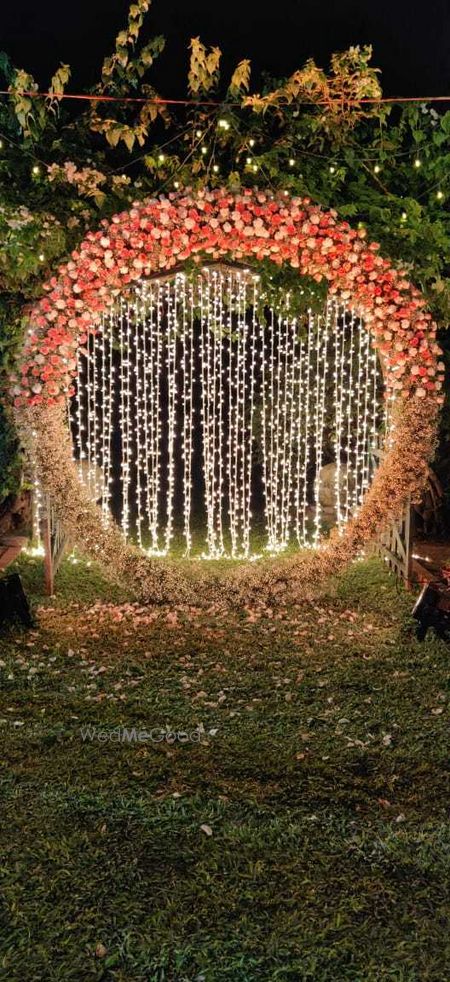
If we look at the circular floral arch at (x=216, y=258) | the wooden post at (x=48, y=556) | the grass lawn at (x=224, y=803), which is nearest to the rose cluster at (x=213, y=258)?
the circular floral arch at (x=216, y=258)

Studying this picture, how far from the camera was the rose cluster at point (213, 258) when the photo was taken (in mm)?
5789

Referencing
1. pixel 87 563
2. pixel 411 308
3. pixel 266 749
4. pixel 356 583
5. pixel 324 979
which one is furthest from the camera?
pixel 87 563

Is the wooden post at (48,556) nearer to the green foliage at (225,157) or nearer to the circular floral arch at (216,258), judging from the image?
the circular floral arch at (216,258)

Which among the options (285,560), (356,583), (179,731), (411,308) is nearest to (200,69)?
(411,308)

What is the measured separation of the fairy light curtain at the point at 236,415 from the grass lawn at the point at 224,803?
4.86ft

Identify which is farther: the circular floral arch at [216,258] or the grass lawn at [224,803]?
the circular floral arch at [216,258]

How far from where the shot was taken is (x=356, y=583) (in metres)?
7.13

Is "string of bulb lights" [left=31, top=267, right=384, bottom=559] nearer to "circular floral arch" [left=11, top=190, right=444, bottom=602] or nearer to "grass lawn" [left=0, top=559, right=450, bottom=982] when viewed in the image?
"circular floral arch" [left=11, top=190, right=444, bottom=602]

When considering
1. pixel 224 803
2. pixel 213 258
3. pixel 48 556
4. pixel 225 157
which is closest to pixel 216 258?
pixel 213 258

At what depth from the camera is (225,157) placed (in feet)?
24.0

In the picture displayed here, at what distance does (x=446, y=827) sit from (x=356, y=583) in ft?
12.5

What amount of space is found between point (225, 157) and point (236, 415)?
8.06 ft

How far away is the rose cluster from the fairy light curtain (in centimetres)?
43

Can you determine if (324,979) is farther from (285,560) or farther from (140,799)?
(285,560)
